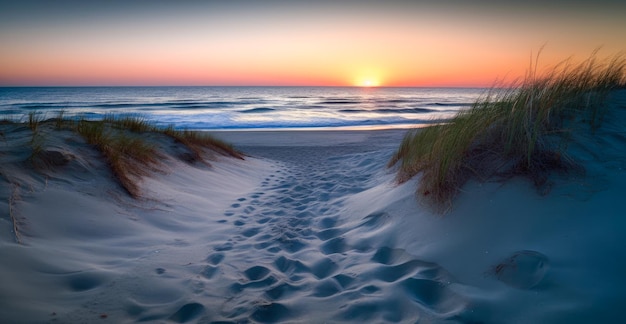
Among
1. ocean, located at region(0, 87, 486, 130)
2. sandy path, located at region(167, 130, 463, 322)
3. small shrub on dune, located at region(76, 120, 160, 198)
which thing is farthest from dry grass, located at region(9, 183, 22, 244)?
ocean, located at region(0, 87, 486, 130)

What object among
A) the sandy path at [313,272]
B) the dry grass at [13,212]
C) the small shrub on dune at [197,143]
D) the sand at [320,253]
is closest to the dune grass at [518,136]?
the sand at [320,253]

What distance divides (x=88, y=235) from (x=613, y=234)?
3749 millimetres

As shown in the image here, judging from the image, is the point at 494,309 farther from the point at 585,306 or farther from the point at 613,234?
the point at 613,234

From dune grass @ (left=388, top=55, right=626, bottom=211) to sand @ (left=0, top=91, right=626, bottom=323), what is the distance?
142 millimetres

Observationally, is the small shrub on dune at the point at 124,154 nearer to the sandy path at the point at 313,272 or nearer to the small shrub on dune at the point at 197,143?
the small shrub on dune at the point at 197,143

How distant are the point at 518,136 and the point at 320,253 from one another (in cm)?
196

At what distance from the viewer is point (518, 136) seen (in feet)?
10.2

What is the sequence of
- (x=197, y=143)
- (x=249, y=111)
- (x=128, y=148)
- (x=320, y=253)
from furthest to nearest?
(x=249, y=111), (x=197, y=143), (x=128, y=148), (x=320, y=253)

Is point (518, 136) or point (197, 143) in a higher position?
point (518, 136)

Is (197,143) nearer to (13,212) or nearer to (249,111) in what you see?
(13,212)

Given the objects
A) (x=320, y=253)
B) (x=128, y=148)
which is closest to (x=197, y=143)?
(x=128, y=148)

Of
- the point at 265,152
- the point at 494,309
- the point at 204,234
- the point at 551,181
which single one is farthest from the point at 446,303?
the point at 265,152

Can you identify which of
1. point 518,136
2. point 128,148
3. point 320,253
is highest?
point 518,136

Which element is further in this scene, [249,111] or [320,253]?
[249,111]
